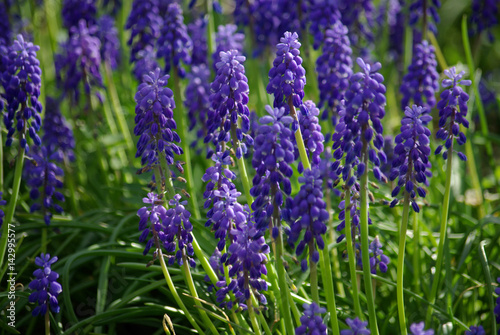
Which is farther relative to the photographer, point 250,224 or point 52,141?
point 52,141

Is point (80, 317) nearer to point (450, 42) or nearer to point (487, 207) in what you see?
point (487, 207)

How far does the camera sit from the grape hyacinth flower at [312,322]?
2.95 m

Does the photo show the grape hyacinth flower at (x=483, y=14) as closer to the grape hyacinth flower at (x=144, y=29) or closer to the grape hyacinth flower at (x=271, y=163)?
the grape hyacinth flower at (x=144, y=29)

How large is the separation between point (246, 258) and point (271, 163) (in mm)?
698

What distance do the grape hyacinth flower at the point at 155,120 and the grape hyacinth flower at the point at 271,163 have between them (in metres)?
0.76

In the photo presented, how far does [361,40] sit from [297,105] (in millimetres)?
4620

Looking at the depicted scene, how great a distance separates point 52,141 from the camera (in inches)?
244

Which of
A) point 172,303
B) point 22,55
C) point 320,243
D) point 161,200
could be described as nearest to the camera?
point 320,243

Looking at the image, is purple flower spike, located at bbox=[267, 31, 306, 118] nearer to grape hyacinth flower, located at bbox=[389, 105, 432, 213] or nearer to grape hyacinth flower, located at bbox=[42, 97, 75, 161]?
grape hyacinth flower, located at bbox=[389, 105, 432, 213]

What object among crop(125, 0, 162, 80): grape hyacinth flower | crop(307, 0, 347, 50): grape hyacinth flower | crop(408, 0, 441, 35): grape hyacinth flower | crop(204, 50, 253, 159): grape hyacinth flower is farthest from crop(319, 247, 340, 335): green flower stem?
crop(408, 0, 441, 35): grape hyacinth flower

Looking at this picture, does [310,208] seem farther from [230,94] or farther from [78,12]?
[78,12]

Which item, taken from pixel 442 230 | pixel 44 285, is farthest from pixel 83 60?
pixel 442 230

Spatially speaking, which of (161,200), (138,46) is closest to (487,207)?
(161,200)

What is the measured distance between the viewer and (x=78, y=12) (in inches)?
270
